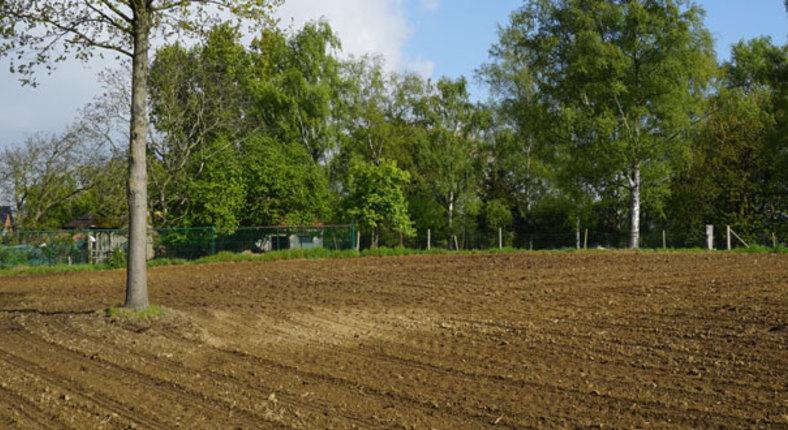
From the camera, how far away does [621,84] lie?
30359mm

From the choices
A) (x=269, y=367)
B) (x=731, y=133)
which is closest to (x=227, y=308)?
(x=269, y=367)

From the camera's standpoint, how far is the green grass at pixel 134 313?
11.4 m

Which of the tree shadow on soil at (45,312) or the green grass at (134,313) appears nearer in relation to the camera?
the green grass at (134,313)

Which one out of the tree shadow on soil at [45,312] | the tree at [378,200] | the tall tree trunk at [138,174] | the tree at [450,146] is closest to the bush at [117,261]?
the tree at [378,200]

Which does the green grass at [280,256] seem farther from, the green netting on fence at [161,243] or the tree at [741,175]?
the tree at [741,175]

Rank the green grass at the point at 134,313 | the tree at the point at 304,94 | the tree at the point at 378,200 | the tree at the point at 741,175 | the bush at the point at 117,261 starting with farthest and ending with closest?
1. the tree at the point at 304,94
2. the tree at the point at 378,200
3. the tree at the point at 741,175
4. the bush at the point at 117,261
5. the green grass at the point at 134,313

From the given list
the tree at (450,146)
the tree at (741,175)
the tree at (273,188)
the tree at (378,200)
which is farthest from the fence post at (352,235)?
the tree at (741,175)

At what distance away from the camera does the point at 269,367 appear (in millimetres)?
8062

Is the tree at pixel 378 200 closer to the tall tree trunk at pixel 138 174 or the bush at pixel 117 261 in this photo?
the bush at pixel 117 261

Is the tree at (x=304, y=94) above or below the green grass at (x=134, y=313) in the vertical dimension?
above

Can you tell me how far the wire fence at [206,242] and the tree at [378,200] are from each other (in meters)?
1.76

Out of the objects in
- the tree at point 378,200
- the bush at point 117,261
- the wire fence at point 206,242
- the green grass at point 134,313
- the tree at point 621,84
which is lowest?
the green grass at point 134,313

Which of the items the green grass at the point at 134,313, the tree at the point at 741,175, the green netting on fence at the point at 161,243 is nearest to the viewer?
the green grass at the point at 134,313

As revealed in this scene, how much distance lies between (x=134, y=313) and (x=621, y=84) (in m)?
24.7
